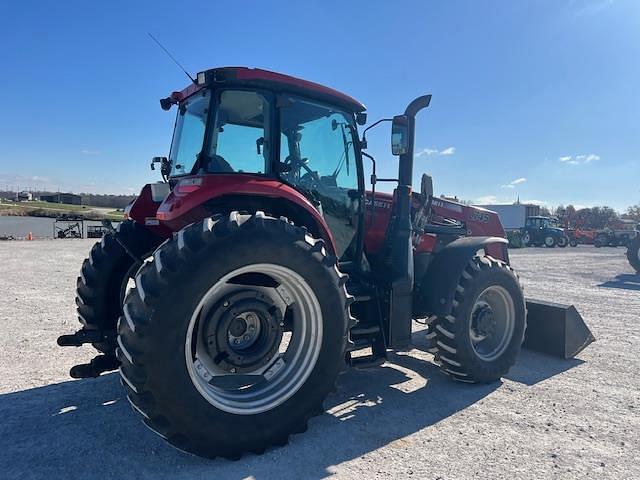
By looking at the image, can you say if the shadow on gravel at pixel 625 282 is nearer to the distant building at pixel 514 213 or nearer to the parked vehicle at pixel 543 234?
the parked vehicle at pixel 543 234

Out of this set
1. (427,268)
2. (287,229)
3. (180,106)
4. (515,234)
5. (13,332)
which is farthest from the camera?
(515,234)

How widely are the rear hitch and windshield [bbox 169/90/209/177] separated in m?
1.54

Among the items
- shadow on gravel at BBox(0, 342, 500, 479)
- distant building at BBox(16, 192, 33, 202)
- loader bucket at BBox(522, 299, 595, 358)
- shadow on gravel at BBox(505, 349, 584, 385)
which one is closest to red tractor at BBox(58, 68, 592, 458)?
shadow on gravel at BBox(0, 342, 500, 479)

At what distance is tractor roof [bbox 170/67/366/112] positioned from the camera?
3.46 meters

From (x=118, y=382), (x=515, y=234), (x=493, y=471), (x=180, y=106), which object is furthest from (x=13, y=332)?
(x=515, y=234)

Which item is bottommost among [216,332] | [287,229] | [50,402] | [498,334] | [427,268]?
[50,402]

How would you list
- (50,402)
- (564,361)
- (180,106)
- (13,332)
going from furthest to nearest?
1. (13,332)
2. (564,361)
3. (180,106)
4. (50,402)

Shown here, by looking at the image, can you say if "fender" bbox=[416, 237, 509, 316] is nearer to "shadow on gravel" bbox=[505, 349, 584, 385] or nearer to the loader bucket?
"shadow on gravel" bbox=[505, 349, 584, 385]

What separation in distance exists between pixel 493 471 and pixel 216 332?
6.71ft

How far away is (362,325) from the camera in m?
4.04

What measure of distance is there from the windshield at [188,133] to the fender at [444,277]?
251 cm

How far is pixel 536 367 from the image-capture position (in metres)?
5.02

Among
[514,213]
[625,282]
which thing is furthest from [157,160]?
[514,213]

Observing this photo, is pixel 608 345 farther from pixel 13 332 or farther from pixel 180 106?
pixel 13 332
